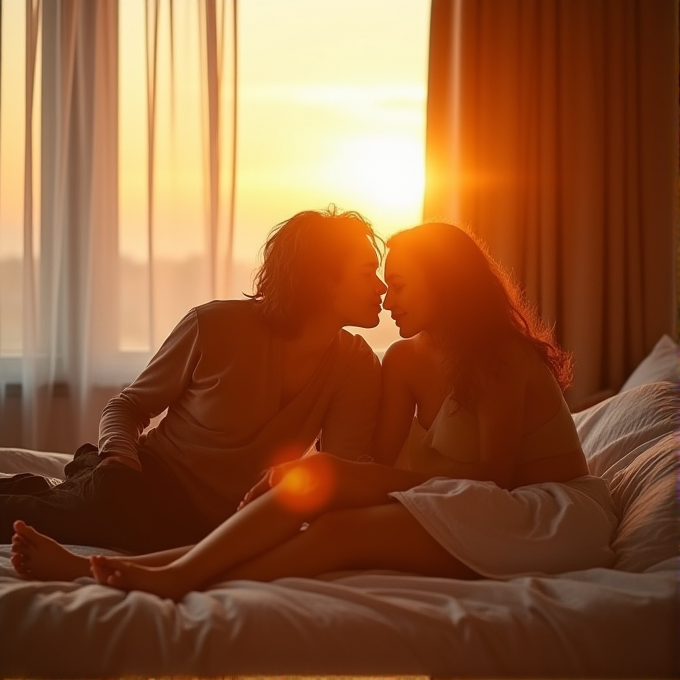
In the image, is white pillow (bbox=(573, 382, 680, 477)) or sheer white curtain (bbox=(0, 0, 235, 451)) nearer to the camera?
white pillow (bbox=(573, 382, 680, 477))

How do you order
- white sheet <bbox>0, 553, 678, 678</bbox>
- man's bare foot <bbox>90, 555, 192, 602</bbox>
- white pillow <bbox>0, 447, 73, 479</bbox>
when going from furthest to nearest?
white pillow <bbox>0, 447, 73, 479</bbox> < man's bare foot <bbox>90, 555, 192, 602</bbox> < white sheet <bbox>0, 553, 678, 678</bbox>

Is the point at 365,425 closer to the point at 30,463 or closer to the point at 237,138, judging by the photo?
the point at 30,463

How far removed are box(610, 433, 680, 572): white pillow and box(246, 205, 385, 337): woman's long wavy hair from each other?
779mm

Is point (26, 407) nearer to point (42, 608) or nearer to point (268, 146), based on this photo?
point (268, 146)

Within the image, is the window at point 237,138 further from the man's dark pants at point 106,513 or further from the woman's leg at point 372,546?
the woman's leg at point 372,546

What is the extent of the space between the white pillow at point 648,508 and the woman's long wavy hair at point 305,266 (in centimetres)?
78

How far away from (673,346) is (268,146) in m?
1.73

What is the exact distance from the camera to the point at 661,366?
2.96 metres

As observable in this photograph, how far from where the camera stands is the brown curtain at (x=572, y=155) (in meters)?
3.66

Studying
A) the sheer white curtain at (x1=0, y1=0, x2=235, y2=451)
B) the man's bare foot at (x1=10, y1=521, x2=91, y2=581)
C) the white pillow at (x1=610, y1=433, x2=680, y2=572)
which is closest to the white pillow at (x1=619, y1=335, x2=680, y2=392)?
the white pillow at (x1=610, y1=433, x2=680, y2=572)

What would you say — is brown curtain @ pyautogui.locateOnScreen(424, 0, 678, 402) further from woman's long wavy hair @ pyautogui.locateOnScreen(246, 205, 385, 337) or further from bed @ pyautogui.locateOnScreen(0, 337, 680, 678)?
bed @ pyautogui.locateOnScreen(0, 337, 680, 678)

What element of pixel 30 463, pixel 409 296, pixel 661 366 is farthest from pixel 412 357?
pixel 661 366

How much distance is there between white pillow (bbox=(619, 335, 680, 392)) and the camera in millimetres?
2834

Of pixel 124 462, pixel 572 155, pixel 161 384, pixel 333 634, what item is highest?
pixel 572 155
